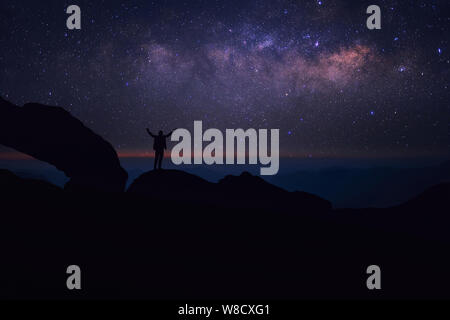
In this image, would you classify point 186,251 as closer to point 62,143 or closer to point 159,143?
point 159,143

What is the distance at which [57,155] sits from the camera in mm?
18625

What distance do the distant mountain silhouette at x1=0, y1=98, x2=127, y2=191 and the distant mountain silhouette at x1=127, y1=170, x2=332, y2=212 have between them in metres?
4.63

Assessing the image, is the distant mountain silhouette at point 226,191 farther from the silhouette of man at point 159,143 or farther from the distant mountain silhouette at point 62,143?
the distant mountain silhouette at point 62,143

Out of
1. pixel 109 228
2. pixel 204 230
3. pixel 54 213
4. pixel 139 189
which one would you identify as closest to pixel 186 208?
pixel 204 230

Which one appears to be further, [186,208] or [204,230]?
[186,208]

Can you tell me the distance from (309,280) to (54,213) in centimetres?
717

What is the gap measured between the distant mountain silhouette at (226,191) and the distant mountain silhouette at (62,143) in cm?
463

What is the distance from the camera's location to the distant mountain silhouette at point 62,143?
17766mm

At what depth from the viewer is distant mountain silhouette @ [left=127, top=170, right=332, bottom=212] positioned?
14.7 metres

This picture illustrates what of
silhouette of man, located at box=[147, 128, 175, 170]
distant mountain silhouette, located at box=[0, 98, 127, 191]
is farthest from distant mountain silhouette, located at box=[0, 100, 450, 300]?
distant mountain silhouette, located at box=[0, 98, 127, 191]

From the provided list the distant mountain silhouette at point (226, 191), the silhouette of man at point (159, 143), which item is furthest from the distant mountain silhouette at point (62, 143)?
the silhouette of man at point (159, 143)

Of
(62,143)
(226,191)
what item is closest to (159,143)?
(226,191)

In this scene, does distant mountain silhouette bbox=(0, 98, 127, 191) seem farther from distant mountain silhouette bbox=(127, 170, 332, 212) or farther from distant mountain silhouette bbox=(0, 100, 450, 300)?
distant mountain silhouette bbox=(0, 100, 450, 300)
